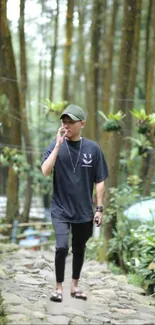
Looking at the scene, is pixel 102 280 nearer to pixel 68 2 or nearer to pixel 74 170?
pixel 74 170

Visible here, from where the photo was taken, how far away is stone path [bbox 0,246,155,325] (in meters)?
4.05

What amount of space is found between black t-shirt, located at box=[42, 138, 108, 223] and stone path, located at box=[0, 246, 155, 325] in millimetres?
737

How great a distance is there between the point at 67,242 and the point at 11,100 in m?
6.76

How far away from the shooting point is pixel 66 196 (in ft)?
14.5

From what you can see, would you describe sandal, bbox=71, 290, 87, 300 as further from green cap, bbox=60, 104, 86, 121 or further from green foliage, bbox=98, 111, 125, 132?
green foliage, bbox=98, 111, 125, 132

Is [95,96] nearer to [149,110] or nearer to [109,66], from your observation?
[109,66]

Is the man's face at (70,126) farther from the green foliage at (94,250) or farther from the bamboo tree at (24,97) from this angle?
the bamboo tree at (24,97)

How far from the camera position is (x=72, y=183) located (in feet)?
14.4


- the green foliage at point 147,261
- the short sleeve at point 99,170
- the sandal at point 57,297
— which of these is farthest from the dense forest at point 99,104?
the sandal at point 57,297

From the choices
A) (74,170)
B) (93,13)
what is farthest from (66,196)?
(93,13)

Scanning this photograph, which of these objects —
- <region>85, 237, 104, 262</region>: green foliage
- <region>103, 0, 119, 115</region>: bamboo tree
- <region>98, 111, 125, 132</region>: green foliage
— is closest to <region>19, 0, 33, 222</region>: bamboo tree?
<region>103, 0, 119, 115</region>: bamboo tree

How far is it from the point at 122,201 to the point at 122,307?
3375 millimetres

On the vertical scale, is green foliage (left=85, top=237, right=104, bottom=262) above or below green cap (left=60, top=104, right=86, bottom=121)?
below

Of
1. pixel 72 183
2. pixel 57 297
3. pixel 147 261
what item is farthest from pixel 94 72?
pixel 57 297
